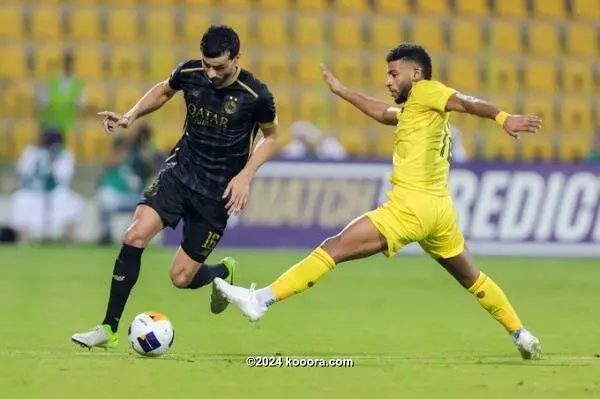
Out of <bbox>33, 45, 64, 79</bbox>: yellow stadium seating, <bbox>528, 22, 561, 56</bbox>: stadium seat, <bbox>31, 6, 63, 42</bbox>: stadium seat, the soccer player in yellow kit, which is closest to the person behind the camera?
the soccer player in yellow kit

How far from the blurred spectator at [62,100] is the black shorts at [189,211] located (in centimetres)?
1107

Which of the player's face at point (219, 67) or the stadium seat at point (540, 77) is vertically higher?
the player's face at point (219, 67)

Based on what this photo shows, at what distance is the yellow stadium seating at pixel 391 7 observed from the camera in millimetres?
Result: 22047

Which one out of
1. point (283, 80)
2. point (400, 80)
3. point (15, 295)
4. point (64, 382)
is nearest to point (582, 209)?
point (283, 80)

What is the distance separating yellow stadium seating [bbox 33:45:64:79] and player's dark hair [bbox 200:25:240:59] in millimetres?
12787

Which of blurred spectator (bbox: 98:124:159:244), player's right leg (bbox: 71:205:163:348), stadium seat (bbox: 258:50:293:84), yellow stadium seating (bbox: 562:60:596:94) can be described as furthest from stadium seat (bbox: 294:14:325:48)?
player's right leg (bbox: 71:205:163:348)

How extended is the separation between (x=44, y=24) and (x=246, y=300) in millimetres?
13810

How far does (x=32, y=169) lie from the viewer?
2014 centimetres

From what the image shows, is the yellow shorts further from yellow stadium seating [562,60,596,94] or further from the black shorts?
yellow stadium seating [562,60,596,94]

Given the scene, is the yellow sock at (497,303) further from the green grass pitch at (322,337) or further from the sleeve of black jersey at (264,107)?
the sleeve of black jersey at (264,107)

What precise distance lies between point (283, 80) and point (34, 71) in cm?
366

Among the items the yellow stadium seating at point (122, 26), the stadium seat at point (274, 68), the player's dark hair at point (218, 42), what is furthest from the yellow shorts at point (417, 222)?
the yellow stadium seating at point (122, 26)

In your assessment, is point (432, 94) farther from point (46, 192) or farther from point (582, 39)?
point (582, 39)

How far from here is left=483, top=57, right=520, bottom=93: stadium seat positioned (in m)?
21.5
